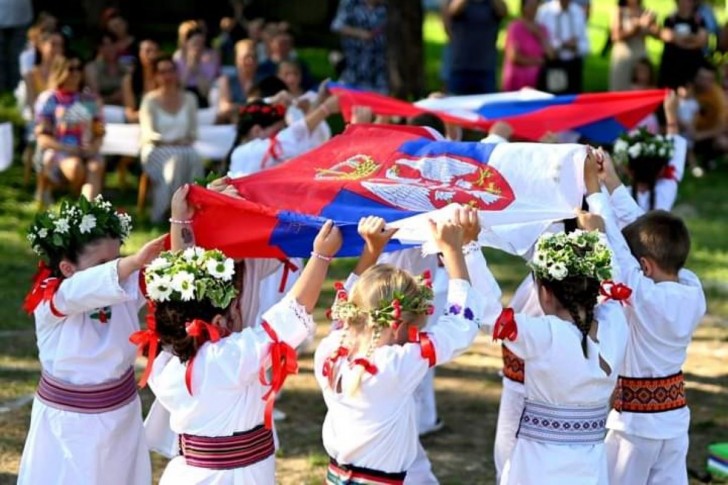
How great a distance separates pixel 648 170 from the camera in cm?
797

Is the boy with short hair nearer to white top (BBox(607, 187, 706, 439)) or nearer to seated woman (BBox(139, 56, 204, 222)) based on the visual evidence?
white top (BBox(607, 187, 706, 439))

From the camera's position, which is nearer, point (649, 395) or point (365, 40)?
point (649, 395)

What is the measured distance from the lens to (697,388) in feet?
28.7

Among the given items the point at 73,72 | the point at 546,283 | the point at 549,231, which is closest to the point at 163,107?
the point at 73,72

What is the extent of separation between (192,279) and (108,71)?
37.0 feet

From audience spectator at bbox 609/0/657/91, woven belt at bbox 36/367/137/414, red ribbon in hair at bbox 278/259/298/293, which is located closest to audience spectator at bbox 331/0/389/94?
audience spectator at bbox 609/0/657/91

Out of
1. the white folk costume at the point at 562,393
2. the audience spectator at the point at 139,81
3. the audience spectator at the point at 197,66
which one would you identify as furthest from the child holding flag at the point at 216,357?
the audience spectator at the point at 197,66

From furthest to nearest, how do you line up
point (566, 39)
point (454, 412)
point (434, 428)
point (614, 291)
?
point (566, 39)
point (454, 412)
point (434, 428)
point (614, 291)

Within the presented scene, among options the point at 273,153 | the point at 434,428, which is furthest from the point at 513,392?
the point at 273,153

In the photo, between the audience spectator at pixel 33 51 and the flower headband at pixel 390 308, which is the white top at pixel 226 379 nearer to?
the flower headband at pixel 390 308

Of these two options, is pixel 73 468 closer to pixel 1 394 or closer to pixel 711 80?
pixel 1 394

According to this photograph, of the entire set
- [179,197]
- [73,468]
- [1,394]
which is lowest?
[1,394]

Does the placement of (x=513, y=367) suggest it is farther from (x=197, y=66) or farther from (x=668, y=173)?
(x=197, y=66)

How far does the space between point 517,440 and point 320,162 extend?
1.71m
